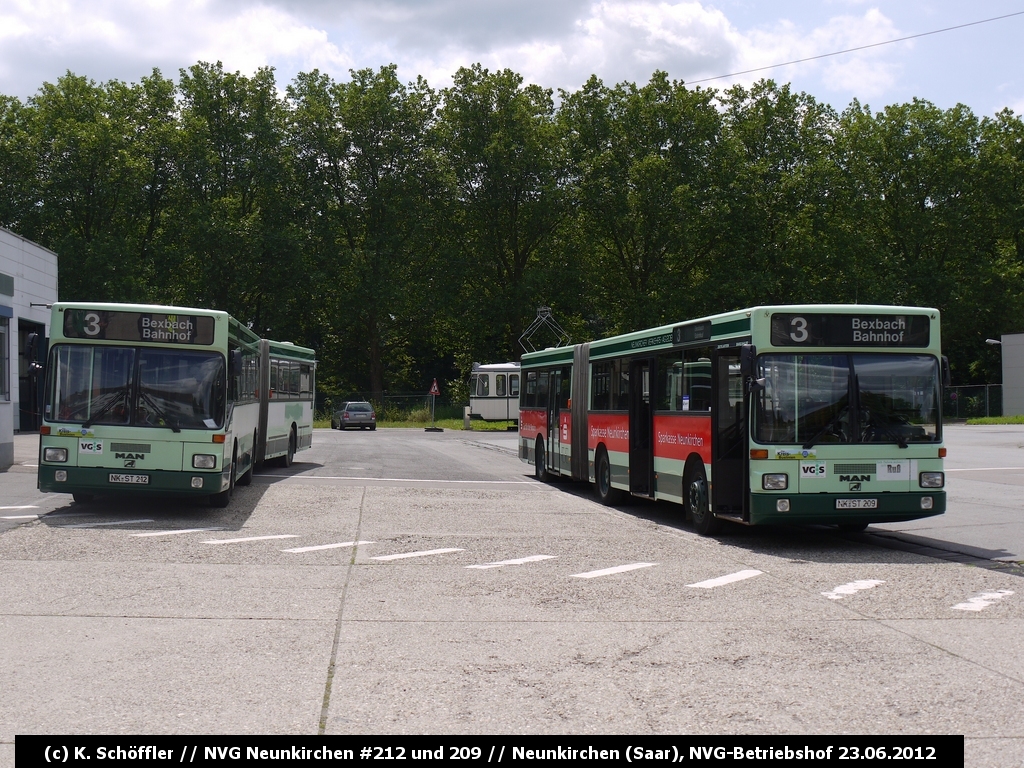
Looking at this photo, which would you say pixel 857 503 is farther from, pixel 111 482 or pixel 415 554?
pixel 111 482

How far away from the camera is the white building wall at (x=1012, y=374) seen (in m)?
60.7

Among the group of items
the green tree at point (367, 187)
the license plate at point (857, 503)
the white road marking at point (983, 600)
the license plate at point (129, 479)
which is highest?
the green tree at point (367, 187)

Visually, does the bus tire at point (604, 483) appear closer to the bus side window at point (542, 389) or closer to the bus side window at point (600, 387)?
the bus side window at point (600, 387)

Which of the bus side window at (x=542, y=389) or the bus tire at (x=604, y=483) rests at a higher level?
the bus side window at (x=542, y=389)

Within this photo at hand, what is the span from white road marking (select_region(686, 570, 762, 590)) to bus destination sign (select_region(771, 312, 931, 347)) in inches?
119

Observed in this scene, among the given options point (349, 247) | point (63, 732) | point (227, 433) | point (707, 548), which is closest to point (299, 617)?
point (63, 732)

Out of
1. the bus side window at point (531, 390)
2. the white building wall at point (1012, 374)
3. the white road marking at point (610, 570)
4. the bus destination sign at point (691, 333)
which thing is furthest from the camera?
the white building wall at point (1012, 374)

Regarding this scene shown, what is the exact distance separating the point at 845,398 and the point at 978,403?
181 feet

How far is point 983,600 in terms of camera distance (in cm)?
949

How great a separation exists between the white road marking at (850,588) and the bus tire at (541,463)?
44.0 ft

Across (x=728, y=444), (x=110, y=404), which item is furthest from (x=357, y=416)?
(x=728, y=444)

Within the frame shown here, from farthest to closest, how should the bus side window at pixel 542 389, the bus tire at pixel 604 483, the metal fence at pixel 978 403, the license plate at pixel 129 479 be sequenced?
1. the metal fence at pixel 978 403
2. the bus side window at pixel 542 389
3. the bus tire at pixel 604 483
4. the license plate at pixel 129 479

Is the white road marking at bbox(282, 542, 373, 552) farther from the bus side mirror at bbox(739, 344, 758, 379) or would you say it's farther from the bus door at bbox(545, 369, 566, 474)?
the bus door at bbox(545, 369, 566, 474)

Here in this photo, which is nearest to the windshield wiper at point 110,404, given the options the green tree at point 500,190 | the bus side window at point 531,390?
the bus side window at point 531,390
